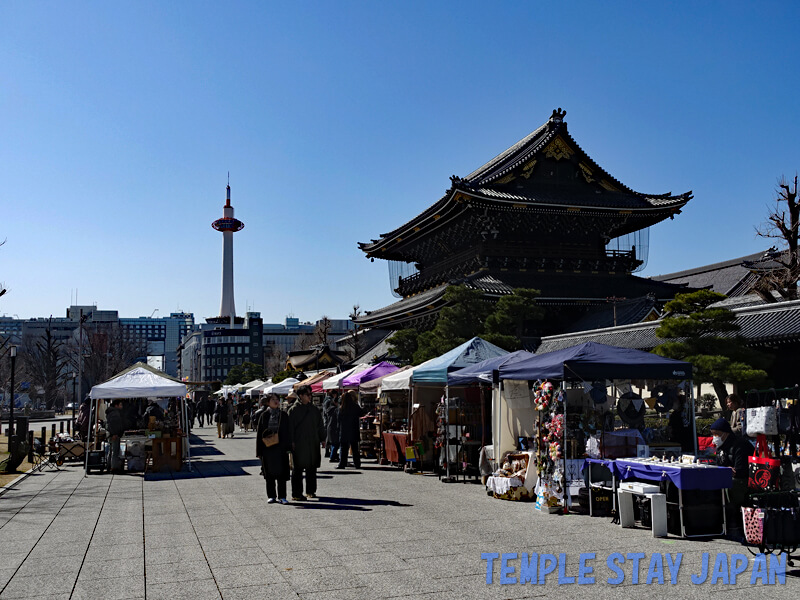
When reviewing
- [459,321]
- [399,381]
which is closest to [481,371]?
[399,381]

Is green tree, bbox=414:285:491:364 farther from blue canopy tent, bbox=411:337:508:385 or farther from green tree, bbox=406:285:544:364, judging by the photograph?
blue canopy tent, bbox=411:337:508:385

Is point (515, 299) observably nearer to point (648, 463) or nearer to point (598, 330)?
point (598, 330)

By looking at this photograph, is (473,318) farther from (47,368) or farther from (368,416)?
(47,368)

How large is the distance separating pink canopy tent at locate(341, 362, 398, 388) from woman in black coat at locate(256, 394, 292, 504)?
8.24 meters

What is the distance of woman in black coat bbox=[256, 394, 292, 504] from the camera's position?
13.1m

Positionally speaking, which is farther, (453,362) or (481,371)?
(453,362)

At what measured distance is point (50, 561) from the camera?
8.73 m

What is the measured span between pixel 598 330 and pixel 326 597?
24.9m

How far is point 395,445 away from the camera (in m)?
19.7

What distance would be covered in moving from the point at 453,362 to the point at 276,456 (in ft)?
17.7

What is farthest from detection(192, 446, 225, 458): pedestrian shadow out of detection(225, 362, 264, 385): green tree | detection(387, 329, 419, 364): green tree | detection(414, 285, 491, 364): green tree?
detection(225, 362, 264, 385): green tree

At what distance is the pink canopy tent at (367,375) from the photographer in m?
22.1

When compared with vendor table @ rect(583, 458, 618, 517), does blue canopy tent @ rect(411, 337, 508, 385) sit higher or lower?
higher

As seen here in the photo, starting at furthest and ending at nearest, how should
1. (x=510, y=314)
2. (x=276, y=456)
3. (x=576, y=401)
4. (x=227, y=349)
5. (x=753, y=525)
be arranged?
(x=227, y=349) → (x=510, y=314) → (x=276, y=456) → (x=576, y=401) → (x=753, y=525)
